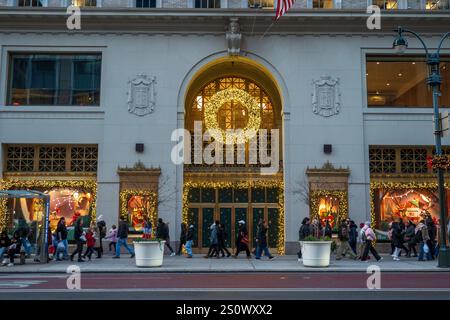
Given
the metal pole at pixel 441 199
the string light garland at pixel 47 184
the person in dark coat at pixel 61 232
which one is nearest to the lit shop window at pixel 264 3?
the metal pole at pixel 441 199

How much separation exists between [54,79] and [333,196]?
14967mm

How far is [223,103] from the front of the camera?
2630cm

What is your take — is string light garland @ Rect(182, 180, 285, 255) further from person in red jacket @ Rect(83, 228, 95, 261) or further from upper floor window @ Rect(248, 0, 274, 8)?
upper floor window @ Rect(248, 0, 274, 8)

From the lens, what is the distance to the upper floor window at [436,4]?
82.3ft

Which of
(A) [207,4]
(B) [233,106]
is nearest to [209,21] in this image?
(A) [207,4]

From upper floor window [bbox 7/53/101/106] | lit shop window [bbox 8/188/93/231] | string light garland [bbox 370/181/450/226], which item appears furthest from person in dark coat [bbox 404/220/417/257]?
upper floor window [bbox 7/53/101/106]

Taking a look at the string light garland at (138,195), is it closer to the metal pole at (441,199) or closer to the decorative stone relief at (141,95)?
the decorative stone relief at (141,95)

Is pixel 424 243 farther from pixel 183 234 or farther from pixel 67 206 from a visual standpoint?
pixel 67 206

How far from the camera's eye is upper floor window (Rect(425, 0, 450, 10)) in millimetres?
25078

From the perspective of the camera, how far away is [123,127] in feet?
79.3

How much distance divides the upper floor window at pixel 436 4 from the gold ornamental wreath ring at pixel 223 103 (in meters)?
9.93

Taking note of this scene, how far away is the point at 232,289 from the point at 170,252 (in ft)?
39.1
